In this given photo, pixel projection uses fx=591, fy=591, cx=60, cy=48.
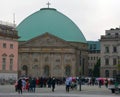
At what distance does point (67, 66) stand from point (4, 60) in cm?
5609

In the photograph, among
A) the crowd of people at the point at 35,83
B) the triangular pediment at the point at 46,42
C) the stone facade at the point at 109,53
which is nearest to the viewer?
the crowd of people at the point at 35,83

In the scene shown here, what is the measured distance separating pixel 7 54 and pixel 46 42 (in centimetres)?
5338

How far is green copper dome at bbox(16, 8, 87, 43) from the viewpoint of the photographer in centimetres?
17112

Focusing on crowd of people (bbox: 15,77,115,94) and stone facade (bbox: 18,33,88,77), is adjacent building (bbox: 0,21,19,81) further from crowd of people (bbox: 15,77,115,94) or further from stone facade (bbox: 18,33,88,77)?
stone facade (bbox: 18,33,88,77)

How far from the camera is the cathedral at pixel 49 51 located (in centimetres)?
16512

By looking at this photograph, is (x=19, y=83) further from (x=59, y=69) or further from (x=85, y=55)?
(x=85, y=55)

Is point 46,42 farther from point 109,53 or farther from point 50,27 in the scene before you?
point 109,53

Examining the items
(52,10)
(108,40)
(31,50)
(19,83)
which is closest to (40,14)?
(52,10)

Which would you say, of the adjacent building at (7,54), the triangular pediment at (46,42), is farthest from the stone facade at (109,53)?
the adjacent building at (7,54)

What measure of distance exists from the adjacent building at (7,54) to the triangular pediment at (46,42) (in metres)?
Answer: 48.9

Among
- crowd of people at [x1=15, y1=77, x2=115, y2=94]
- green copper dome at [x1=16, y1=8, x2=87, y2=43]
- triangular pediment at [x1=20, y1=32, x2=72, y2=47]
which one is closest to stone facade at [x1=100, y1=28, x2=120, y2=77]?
triangular pediment at [x1=20, y1=32, x2=72, y2=47]

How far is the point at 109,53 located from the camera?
16088cm

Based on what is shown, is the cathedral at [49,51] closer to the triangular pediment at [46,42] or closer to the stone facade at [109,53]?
the triangular pediment at [46,42]

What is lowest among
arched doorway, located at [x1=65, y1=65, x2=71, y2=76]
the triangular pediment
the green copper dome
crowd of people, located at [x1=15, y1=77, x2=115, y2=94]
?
crowd of people, located at [x1=15, y1=77, x2=115, y2=94]
